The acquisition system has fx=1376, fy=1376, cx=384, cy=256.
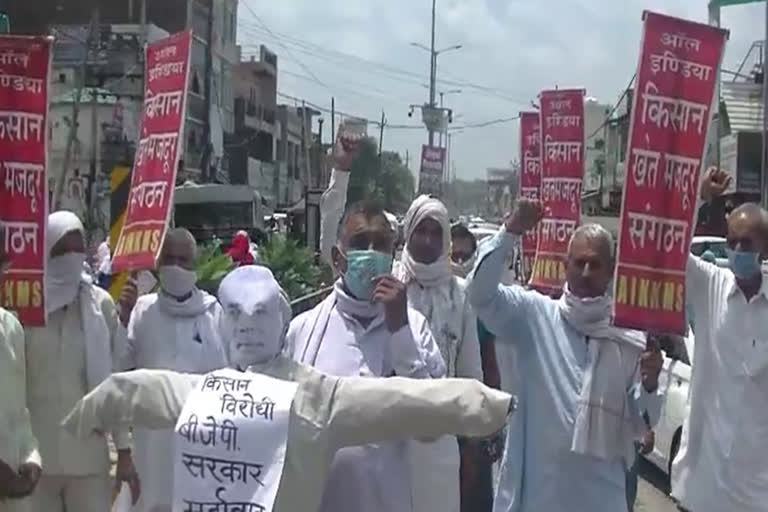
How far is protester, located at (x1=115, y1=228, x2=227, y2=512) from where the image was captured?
6035 millimetres

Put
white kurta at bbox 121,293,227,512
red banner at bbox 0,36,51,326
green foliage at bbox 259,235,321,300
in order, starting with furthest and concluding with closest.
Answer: green foliage at bbox 259,235,321,300 < white kurta at bbox 121,293,227,512 < red banner at bbox 0,36,51,326

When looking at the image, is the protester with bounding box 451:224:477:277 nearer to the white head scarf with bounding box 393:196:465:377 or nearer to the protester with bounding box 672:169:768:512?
the white head scarf with bounding box 393:196:465:377

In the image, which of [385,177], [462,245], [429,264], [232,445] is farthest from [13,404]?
[385,177]

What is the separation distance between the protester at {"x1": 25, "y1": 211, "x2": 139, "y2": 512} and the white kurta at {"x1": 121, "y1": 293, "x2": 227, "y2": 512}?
9.2 inches

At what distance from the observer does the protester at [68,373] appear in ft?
18.2

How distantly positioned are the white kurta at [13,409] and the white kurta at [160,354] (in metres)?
1.26

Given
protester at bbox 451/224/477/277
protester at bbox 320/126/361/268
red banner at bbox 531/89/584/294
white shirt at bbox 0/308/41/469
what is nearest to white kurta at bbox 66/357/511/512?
white shirt at bbox 0/308/41/469

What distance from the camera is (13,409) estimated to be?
466 cm

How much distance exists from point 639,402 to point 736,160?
2810cm

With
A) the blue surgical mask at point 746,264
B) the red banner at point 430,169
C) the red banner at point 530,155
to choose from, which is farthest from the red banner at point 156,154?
the red banner at point 430,169

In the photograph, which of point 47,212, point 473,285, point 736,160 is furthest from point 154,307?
point 736,160

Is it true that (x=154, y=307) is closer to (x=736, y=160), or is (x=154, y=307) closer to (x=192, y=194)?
(x=192, y=194)

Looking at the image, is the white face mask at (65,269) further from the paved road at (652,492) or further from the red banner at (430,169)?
the red banner at (430,169)

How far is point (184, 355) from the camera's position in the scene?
621cm
